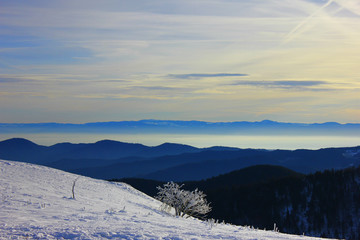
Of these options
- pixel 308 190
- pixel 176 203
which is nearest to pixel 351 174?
pixel 308 190

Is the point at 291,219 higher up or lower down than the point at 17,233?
lower down

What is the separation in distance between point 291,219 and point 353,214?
25.9 metres

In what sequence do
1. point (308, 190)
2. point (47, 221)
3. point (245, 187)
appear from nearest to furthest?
point (47, 221) → point (308, 190) → point (245, 187)

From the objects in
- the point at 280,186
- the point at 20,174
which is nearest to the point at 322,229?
the point at 280,186

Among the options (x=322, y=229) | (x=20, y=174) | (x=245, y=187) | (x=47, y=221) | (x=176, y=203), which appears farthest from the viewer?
(x=245, y=187)

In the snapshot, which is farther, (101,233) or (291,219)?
(291,219)

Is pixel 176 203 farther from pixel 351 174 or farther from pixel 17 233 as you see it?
pixel 351 174

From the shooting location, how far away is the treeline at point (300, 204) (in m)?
146

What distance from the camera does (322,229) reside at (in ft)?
474

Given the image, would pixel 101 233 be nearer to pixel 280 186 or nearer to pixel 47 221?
pixel 47 221

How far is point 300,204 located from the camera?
15462cm

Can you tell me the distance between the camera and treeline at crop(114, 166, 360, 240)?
5733 inches

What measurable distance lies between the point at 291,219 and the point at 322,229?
12.4 metres

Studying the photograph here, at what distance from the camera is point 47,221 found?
14664mm
